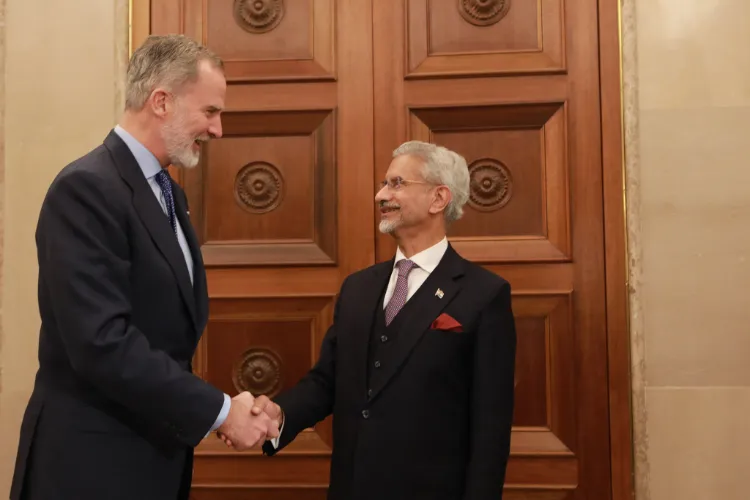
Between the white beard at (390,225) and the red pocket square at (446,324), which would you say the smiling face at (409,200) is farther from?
the red pocket square at (446,324)

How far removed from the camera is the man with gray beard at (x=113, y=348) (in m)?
1.81

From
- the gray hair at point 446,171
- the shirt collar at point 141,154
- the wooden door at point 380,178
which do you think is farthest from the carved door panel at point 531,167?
the shirt collar at point 141,154

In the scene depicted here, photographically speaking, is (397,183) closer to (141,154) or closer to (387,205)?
(387,205)

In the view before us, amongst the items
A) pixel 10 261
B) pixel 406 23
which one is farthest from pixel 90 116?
pixel 406 23

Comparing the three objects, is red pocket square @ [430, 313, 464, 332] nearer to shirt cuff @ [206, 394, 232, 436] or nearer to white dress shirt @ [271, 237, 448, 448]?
white dress shirt @ [271, 237, 448, 448]

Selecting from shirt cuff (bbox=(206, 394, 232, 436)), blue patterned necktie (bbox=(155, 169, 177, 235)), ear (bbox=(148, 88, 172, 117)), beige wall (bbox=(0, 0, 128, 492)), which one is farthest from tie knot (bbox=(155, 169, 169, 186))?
beige wall (bbox=(0, 0, 128, 492))

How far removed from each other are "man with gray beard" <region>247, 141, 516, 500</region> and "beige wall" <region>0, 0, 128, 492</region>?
51.3 inches

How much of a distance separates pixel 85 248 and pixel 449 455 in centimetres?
119

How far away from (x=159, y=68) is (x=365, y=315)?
3.18ft

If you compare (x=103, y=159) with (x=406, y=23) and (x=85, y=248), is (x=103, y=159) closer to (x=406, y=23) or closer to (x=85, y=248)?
(x=85, y=248)

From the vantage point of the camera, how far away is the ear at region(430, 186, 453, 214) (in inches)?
105

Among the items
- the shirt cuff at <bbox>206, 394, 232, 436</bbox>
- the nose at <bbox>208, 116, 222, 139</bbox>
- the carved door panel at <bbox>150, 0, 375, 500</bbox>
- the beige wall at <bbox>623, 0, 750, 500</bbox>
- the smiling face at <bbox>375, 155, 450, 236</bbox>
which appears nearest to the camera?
the shirt cuff at <bbox>206, 394, 232, 436</bbox>

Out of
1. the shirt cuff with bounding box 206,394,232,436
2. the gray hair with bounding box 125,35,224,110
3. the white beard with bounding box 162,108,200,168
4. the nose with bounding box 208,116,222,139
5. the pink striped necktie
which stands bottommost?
the shirt cuff with bounding box 206,394,232,436

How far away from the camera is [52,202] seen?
187cm
